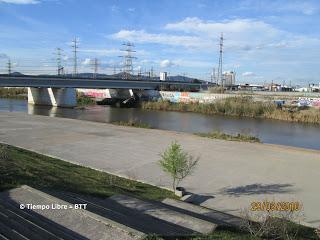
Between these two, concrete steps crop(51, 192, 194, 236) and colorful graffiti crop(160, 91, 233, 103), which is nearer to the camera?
concrete steps crop(51, 192, 194, 236)

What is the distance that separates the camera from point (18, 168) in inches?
416

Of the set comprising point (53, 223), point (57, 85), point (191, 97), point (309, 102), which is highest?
point (57, 85)

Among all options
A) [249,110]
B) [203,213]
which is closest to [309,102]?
[249,110]

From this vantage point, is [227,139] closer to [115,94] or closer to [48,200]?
[48,200]

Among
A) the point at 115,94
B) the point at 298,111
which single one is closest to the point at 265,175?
the point at 298,111

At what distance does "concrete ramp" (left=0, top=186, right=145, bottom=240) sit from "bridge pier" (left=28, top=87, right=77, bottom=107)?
2379 inches

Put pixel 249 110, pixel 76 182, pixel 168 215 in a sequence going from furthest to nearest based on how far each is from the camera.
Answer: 1. pixel 249 110
2. pixel 76 182
3. pixel 168 215

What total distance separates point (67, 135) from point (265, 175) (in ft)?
42.3

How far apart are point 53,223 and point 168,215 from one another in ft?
7.32

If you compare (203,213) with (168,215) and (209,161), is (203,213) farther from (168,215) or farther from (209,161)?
(209,161)

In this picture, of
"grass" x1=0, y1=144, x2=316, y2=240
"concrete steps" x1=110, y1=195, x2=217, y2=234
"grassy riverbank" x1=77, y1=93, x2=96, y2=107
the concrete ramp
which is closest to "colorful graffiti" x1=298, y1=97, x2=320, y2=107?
"grassy riverbank" x1=77, y1=93, x2=96, y2=107

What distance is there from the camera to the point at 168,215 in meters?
7.57

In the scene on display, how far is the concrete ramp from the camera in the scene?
566cm

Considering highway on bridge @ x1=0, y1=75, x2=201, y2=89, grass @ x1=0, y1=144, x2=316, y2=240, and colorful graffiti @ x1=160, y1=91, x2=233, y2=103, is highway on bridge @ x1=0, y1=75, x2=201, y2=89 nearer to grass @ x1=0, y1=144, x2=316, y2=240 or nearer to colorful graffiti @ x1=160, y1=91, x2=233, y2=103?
colorful graffiti @ x1=160, y1=91, x2=233, y2=103
